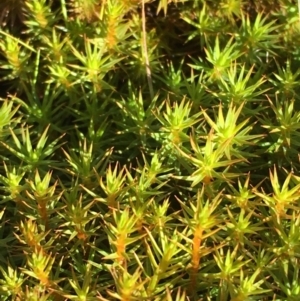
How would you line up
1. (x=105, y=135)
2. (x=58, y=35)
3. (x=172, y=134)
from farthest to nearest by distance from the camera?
(x=58, y=35)
(x=105, y=135)
(x=172, y=134)

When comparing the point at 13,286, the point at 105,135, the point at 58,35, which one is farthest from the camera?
the point at 58,35

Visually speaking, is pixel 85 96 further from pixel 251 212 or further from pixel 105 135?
pixel 251 212

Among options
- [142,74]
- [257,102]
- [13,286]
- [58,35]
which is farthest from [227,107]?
[13,286]

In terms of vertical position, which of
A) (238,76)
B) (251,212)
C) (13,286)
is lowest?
(13,286)

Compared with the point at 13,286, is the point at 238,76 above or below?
above

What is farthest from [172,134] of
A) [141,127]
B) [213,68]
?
[213,68]

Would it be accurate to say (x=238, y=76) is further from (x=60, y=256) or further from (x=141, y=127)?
(x=60, y=256)

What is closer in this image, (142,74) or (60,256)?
(60,256)
